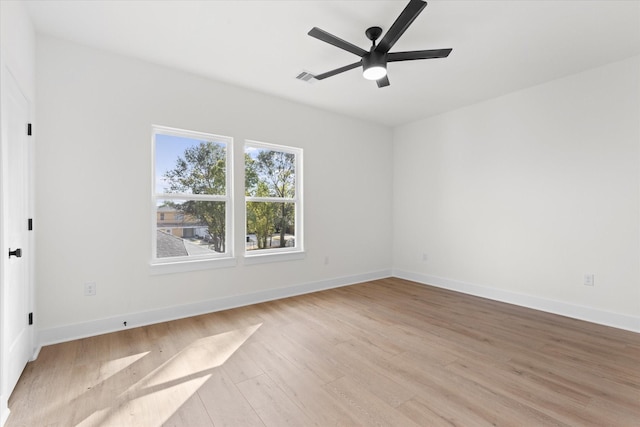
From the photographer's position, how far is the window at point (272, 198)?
4.09 m

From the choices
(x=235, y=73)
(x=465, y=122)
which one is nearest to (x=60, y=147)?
(x=235, y=73)

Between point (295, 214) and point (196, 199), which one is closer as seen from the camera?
point (196, 199)

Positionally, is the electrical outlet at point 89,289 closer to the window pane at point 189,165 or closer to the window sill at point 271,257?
the window pane at point 189,165

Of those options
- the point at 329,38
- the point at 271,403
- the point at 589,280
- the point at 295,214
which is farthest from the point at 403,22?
the point at 589,280

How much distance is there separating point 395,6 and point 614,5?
1.72 meters

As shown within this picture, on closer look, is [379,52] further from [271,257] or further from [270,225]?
[271,257]

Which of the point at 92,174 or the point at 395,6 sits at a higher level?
the point at 395,6

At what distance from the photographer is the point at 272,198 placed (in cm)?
426

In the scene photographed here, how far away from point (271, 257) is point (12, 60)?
9.89 ft

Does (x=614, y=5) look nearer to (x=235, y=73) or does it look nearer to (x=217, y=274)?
(x=235, y=73)

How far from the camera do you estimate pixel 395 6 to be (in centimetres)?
232

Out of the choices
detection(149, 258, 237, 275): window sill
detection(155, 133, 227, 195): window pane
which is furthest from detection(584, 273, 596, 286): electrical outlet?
detection(155, 133, 227, 195): window pane

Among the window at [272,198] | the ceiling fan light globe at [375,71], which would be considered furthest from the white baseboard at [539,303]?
the ceiling fan light globe at [375,71]

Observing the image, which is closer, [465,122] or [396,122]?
[465,122]
